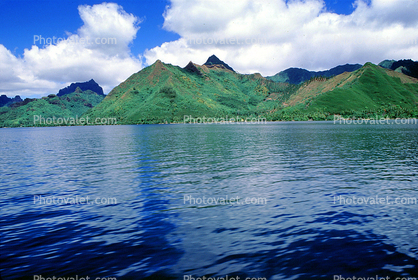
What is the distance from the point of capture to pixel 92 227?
64.7 feet

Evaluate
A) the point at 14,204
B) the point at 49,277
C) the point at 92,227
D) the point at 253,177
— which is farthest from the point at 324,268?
the point at 14,204

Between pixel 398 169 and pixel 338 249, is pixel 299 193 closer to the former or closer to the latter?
pixel 338 249

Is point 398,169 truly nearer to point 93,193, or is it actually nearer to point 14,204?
point 93,193

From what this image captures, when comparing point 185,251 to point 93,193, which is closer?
point 185,251

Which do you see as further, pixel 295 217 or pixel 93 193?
pixel 93 193

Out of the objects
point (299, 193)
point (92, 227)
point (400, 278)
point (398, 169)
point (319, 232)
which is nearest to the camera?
point (400, 278)

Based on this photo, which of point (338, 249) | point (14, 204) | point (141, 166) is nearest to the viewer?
point (338, 249)

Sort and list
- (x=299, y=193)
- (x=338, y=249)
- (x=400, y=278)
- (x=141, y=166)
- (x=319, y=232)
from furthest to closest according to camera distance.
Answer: (x=141, y=166) → (x=299, y=193) → (x=319, y=232) → (x=338, y=249) → (x=400, y=278)

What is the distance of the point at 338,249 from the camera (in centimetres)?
1570

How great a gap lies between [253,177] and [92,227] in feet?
71.8

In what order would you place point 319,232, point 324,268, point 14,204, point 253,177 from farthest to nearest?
1. point 253,177
2. point 14,204
3. point 319,232
4. point 324,268

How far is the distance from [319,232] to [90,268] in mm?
14213

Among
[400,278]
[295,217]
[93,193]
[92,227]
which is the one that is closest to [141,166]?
[93,193]

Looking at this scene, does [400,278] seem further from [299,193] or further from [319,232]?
[299,193]
